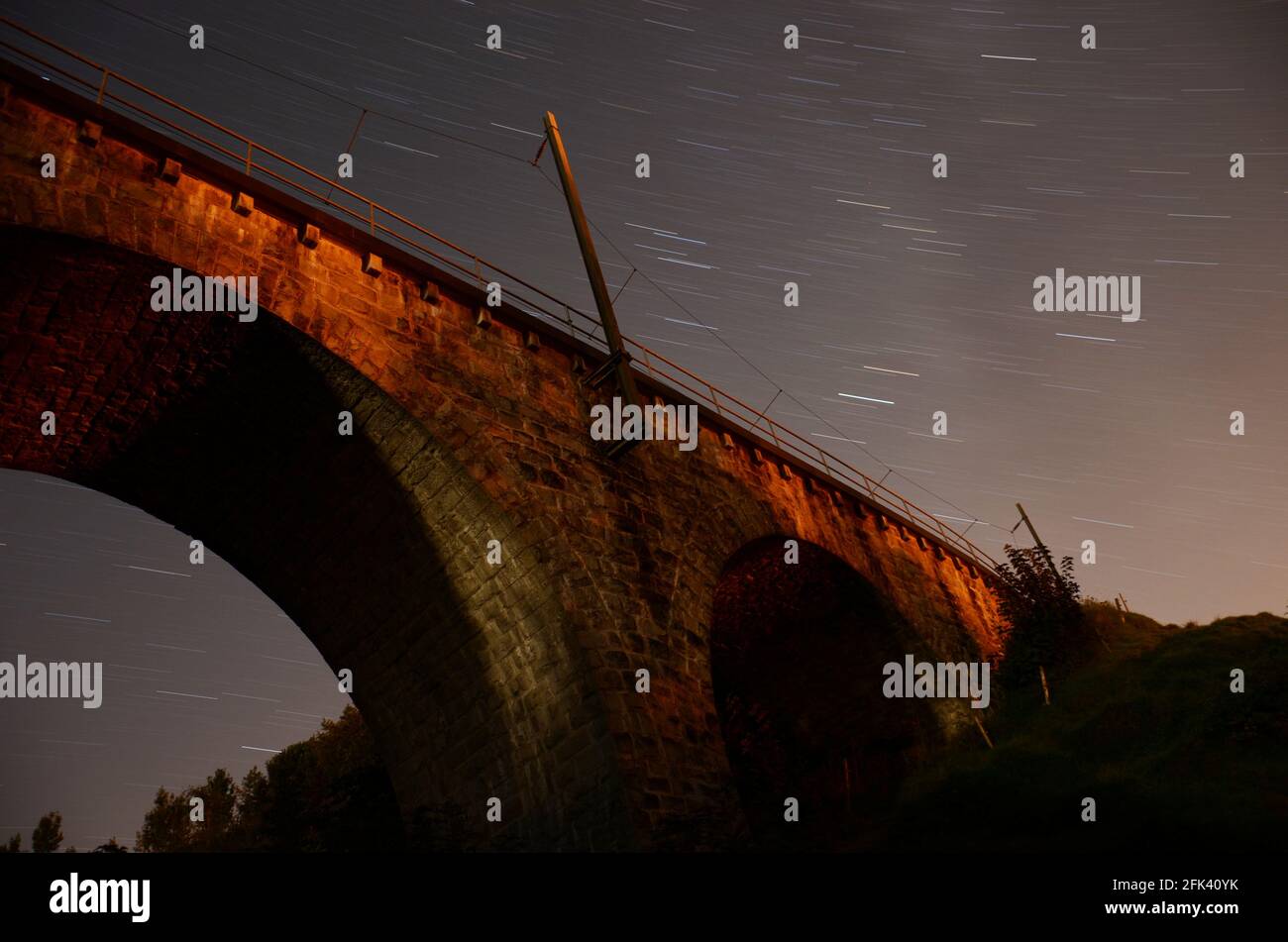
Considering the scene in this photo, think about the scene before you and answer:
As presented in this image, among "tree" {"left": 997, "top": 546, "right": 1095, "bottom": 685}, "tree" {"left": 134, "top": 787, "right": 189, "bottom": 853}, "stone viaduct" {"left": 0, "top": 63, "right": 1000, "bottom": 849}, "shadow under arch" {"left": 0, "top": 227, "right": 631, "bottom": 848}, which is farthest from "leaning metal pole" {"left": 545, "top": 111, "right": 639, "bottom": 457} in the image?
"tree" {"left": 134, "top": 787, "right": 189, "bottom": 853}

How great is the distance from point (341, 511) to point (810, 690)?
442 inches

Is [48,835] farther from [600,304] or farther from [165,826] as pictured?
[600,304]

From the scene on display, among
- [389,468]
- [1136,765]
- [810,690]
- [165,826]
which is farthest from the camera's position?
[165,826]

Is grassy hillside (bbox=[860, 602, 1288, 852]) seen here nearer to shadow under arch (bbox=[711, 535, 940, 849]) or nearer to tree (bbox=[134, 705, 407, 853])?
shadow under arch (bbox=[711, 535, 940, 849])

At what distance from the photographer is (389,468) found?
11.4 m

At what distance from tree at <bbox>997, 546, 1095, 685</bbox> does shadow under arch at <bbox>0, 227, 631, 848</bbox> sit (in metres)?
12.6

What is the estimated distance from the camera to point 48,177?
915 cm

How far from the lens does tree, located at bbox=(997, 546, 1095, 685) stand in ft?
65.4

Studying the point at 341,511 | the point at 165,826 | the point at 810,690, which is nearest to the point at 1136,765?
the point at 810,690

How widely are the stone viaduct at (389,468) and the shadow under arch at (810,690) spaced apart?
446 cm
